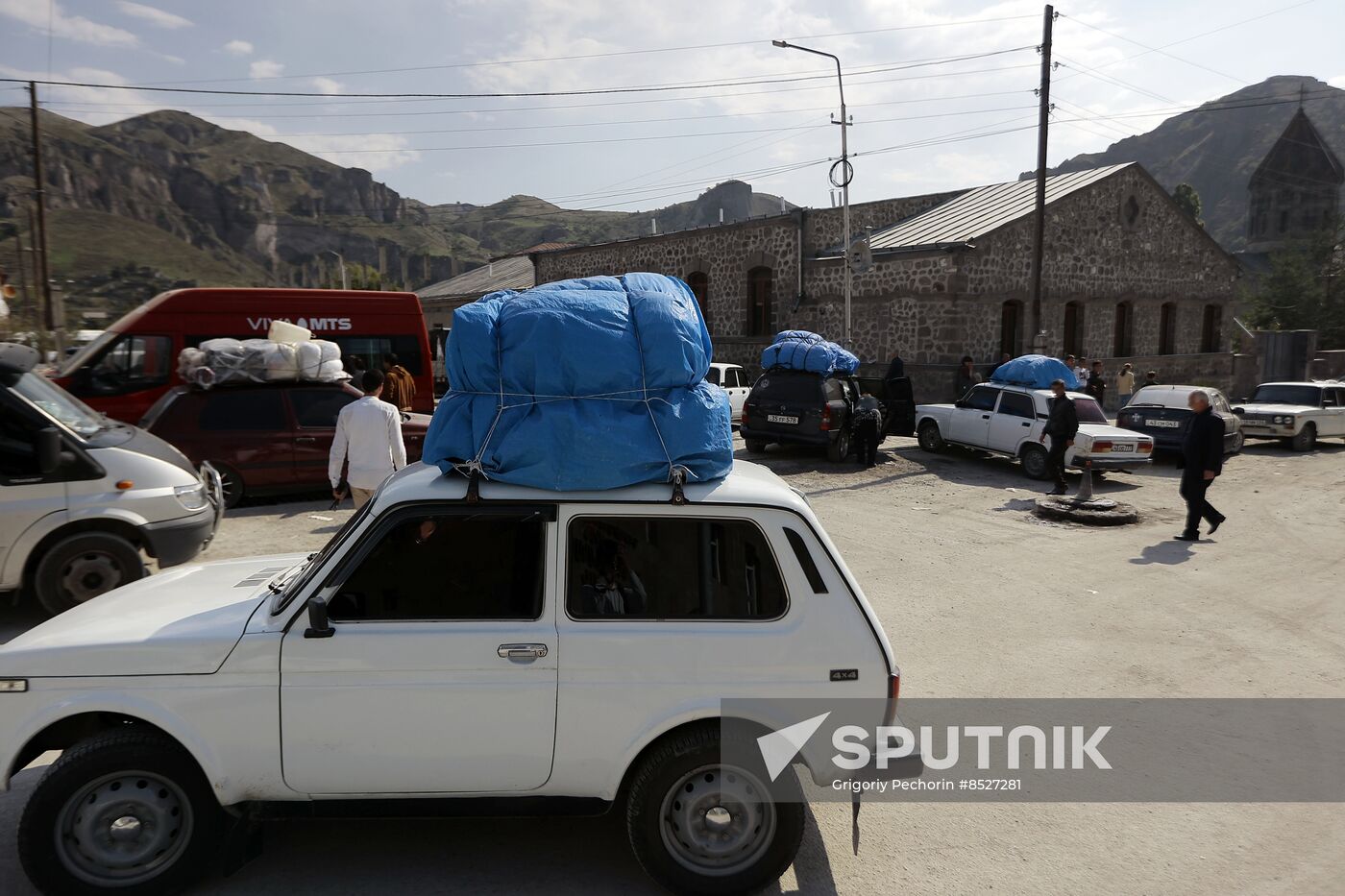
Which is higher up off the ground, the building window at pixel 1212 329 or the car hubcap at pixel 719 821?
the building window at pixel 1212 329

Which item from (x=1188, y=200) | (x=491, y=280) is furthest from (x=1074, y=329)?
(x=1188, y=200)

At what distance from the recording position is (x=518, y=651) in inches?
124

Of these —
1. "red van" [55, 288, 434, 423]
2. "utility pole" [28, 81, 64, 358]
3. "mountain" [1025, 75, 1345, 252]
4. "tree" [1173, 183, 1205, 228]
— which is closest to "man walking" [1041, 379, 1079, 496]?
"red van" [55, 288, 434, 423]

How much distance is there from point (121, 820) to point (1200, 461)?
11020mm

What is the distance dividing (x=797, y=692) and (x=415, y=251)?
5794 inches

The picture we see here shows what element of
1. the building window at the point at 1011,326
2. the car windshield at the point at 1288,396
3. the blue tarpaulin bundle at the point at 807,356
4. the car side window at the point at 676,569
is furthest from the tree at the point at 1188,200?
the car side window at the point at 676,569

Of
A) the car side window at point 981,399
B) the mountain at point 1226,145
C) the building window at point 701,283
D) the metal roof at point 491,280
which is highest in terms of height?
the mountain at point 1226,145

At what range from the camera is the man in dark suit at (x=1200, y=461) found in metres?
9.95

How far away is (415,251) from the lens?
13950cm

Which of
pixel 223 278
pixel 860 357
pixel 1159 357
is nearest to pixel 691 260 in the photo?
pixel 860 357

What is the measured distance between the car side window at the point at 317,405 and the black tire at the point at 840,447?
8460 millimetres

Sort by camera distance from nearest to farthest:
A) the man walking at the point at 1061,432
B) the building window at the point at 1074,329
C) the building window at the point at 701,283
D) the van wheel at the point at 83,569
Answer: the van wheel at the point at 83,569 < the man walking at the point at 1061,432 < the building window at the point at 1074,329 < the building window at the point at 701,283

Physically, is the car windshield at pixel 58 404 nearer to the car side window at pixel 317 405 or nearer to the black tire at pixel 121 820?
the car side window at pixel 317 405

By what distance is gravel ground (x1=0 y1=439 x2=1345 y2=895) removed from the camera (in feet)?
11.7
